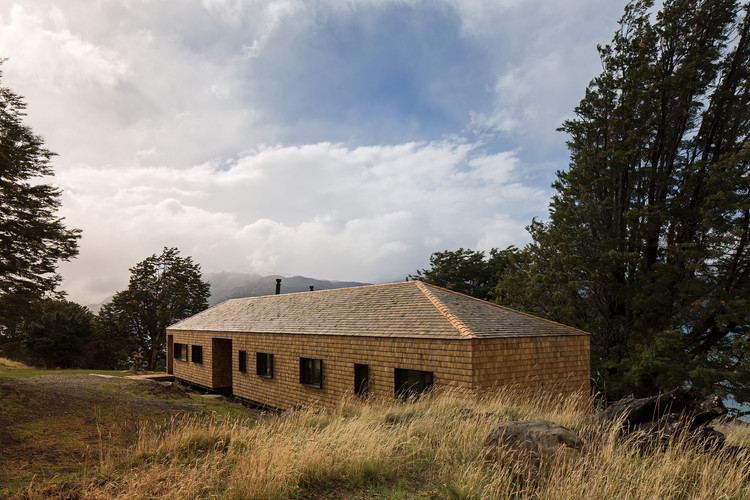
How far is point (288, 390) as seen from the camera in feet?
60.3

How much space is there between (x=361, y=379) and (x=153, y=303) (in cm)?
3668

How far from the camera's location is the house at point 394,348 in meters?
12.4

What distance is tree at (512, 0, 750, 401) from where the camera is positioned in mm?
15312

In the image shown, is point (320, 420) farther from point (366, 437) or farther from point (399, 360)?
point (399, 360)

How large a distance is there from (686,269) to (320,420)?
15.1 metres

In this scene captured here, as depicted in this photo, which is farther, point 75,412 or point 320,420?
point 75,412

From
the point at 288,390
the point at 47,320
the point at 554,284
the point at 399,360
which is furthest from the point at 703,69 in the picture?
the point at 47,320

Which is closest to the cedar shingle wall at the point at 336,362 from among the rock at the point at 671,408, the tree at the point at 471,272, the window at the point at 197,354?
the window at the point at 197,354

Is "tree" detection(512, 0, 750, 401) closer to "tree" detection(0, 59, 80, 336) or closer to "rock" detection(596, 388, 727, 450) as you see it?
"rock" detection(596, 388, 727, 450)

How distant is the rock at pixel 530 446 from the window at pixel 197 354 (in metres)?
25.2

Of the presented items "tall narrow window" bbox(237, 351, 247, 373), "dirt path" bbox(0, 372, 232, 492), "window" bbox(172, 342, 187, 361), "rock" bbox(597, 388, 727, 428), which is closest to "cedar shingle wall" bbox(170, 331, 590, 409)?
"tall narrow window" bbox(237, 351, 247, 373)

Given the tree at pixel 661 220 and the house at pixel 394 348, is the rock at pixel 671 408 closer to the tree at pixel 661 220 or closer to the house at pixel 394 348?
the house at pixel 394 348

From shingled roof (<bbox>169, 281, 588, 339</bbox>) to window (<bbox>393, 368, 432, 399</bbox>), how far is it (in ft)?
3.93

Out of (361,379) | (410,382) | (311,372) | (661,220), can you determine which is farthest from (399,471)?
(661,220)
